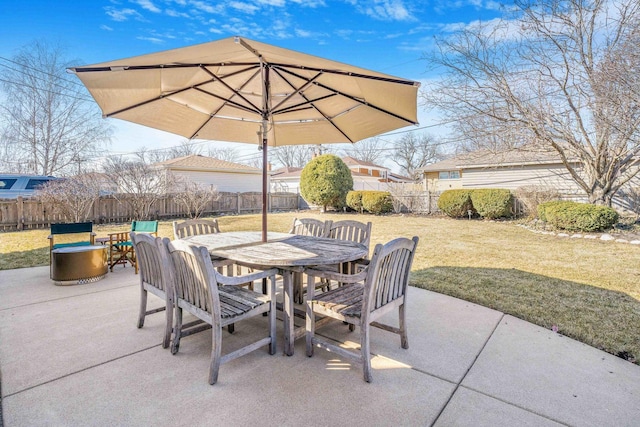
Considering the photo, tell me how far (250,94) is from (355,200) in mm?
12310

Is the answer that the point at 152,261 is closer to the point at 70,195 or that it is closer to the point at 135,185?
the point at 70,195

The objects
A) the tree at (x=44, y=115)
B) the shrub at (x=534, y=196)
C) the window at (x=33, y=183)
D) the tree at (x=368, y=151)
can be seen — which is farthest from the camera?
the tree at (x=368, y=151)

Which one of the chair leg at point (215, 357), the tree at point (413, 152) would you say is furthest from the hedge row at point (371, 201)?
the tree at point (413, 152)

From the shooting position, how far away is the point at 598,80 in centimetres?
645

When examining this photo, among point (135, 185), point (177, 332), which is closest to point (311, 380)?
point (177, 332)

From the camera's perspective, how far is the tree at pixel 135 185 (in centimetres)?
1179

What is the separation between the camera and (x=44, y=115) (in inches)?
673

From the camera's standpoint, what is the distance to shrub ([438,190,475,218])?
514 inches

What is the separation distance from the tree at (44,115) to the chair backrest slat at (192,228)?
1743 centimetres

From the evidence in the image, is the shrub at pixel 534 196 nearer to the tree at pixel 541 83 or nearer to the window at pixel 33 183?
the tree at pixel 541 83

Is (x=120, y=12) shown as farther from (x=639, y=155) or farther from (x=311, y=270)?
(x=639, y=155)

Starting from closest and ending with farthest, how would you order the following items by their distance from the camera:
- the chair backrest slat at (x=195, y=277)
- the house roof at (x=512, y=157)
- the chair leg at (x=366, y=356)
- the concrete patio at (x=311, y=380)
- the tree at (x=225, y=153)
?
the concrete patio at (x=311, y=380) → the chair backrest slat at (x=195, y=277) → the chair leg at (x=366, y=356) → the house roof at (x=512, y=157) → the tree at (x=225, y=153)

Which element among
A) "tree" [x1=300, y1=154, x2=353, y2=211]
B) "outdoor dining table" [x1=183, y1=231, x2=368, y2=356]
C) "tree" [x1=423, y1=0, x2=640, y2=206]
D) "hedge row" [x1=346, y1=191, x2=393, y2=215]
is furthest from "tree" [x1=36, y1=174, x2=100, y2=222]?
"tree" [x1=423, y1=0, x2=640, y2=206]

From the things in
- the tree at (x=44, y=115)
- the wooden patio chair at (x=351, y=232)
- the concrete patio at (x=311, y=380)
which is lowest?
the concrete patio at (x=311, y=380)
